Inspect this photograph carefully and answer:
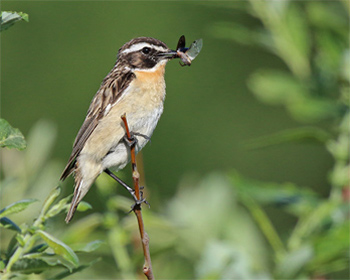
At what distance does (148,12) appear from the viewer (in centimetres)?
767

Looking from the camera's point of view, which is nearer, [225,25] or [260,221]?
[260,221]

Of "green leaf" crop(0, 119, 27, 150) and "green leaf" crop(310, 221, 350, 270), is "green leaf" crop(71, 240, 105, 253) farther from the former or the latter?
"green leaf" crop(310, 221, 350, 270)

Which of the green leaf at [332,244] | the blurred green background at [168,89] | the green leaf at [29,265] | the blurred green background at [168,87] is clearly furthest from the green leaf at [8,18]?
the blurred green background at [168,87]

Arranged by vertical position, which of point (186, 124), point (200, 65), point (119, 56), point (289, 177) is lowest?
point (289, 177)

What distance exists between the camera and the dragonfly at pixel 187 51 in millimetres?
3012

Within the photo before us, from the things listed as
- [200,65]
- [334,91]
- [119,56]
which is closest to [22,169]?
[119,56]

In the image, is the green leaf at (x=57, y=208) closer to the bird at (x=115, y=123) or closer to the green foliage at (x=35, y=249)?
the green foliage at (x=35, y=249)

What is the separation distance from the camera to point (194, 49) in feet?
10.0

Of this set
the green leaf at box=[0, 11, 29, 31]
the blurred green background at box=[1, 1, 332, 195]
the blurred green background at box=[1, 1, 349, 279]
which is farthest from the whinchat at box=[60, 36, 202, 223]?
the blurred green background at box=[1, 1, 332, 195]

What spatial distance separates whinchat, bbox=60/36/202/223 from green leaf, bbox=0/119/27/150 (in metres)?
1.13

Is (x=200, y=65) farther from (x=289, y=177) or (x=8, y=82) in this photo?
(x=8, y=82)

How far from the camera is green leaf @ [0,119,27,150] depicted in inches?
71.7

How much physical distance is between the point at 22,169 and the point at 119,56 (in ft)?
3.41

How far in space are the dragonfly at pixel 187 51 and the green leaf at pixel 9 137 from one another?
1.30 meters
